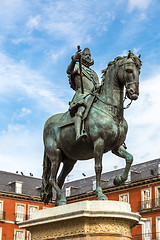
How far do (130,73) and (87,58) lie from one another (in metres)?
2.08

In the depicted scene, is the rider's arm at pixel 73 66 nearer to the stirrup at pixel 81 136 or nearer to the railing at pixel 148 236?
the stirrup at pixel 81 136

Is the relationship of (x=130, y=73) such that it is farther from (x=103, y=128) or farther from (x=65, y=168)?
(x=65, y=168)

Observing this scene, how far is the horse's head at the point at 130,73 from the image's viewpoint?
9578 millimetres

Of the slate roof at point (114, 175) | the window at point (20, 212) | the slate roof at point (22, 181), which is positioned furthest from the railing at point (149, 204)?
the slate roof at point (22, 181)

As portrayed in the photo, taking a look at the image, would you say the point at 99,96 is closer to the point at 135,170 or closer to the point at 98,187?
the point at 98,187

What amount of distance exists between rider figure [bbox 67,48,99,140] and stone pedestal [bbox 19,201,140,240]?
1597 mm

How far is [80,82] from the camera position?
11.0m

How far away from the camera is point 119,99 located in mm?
9977

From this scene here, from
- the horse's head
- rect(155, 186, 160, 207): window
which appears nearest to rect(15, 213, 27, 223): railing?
rect(155, 186, 160, 207): window

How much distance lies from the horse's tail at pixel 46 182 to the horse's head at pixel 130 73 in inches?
120

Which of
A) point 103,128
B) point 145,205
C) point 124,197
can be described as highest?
point 124,197

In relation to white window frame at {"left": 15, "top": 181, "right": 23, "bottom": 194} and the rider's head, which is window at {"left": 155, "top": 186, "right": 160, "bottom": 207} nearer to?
white window frame at {"left": 15, "top": 181, "right": 23, "bottom": 194}

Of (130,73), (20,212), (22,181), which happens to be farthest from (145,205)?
(130,73)

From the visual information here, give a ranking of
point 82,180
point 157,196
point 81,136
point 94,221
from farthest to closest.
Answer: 1. point 82,180
2. point 157,196
3. point 81,136
4. point 94,221
